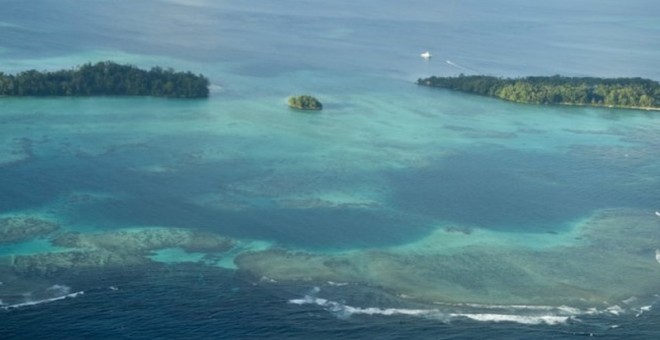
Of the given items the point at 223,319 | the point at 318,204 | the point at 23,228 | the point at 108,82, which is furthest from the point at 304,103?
the point at 223,319

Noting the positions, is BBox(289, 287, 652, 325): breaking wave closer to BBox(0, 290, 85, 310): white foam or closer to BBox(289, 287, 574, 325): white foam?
BBox(289, 287, 574, 325): white foam

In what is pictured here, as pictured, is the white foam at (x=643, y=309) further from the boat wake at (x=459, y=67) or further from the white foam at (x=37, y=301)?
the boat wake at (x=459, y=67)

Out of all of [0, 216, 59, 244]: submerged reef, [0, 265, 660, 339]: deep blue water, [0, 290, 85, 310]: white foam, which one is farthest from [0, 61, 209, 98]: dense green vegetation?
[0, 290, 85, 310]: white foam

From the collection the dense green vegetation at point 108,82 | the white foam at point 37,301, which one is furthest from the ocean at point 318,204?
the dense green vegetation at point 108,82

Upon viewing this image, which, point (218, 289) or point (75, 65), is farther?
point (75, 65)

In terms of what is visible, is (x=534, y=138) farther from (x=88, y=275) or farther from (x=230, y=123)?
(x=88, y=275)

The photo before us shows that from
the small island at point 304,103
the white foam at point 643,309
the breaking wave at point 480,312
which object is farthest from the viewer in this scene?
the small island at point 304,103

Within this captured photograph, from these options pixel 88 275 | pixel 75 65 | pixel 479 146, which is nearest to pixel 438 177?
pixel 479 146
